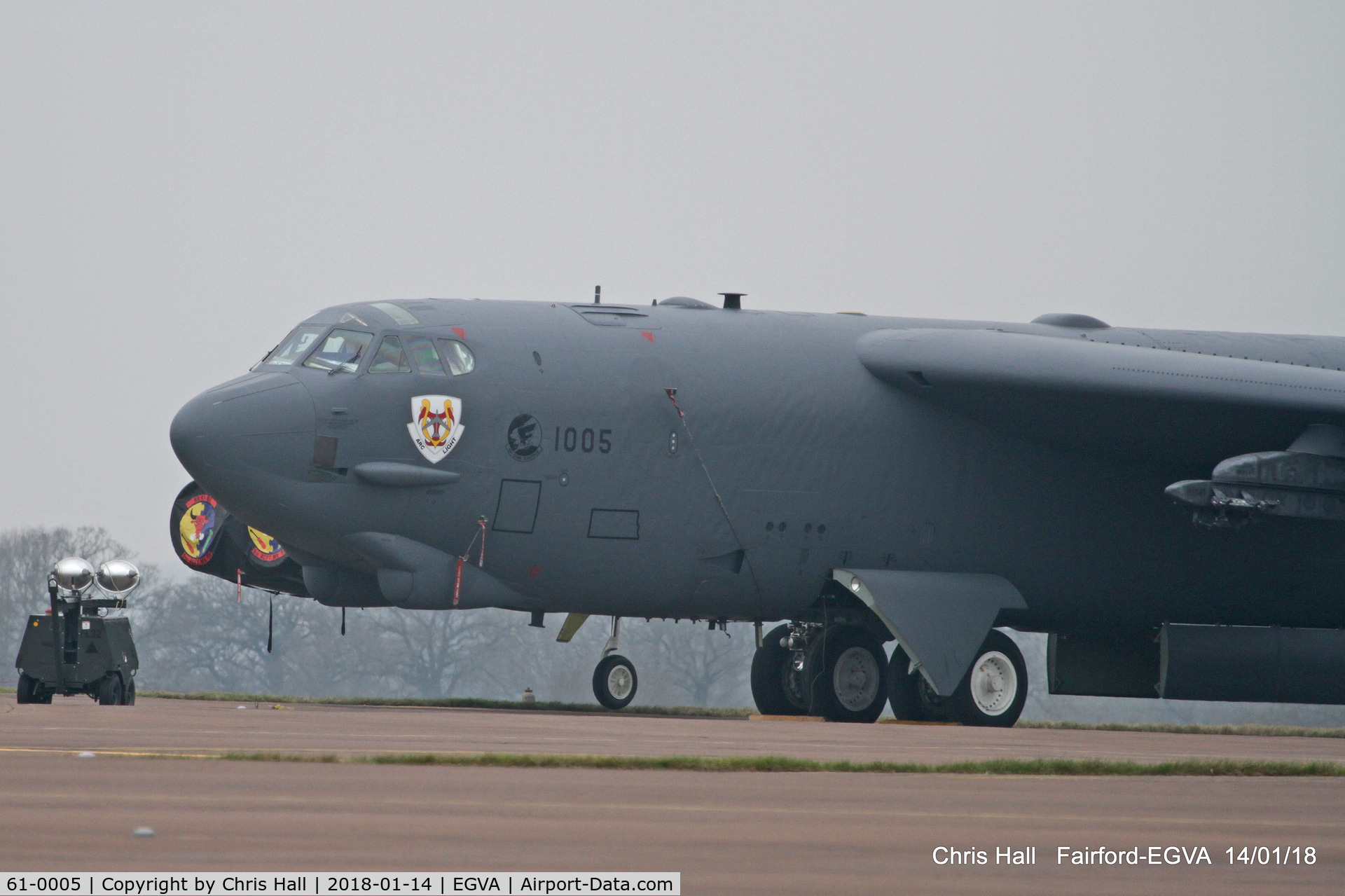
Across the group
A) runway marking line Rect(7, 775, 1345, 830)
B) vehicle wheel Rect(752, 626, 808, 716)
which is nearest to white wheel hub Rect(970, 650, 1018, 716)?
vehicle wheel Rect(752, 626, 808, 716)

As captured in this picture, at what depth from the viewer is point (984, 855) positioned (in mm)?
6238

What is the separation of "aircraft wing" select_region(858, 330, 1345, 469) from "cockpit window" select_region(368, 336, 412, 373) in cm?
564

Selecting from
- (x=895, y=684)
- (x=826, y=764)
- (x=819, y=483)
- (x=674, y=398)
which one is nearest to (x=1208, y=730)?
(x=895, y=684)

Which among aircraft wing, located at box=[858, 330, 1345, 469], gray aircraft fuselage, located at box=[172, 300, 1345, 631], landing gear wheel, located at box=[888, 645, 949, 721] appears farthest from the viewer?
landing gear wheel, located at box=[888, 645, 949, 721]

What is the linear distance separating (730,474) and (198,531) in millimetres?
9442

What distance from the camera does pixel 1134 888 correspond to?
5.57 m

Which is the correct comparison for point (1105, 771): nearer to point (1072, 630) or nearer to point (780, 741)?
point (780, 741)

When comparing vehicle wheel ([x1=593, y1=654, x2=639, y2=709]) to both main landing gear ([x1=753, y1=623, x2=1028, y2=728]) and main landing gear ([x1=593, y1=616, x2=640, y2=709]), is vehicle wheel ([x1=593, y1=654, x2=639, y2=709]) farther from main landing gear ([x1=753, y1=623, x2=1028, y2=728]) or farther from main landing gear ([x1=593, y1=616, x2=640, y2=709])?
main landing gear ([x1=753, y1=623, x2=1028, y2=728])

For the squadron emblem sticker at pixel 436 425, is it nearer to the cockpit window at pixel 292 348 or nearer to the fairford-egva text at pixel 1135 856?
the cockpit window at pixel 292 348

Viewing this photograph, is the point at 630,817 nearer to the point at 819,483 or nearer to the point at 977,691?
the point at 819,483

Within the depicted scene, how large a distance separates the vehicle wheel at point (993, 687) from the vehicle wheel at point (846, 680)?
960 mm

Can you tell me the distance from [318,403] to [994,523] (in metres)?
8.33

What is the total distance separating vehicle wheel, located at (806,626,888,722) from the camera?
2153 cm

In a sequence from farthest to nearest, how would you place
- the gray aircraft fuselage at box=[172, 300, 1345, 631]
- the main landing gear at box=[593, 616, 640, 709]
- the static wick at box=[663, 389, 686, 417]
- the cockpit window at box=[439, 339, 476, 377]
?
1. the main landing gear at box=[593, 616, 640, 709]
2. the static wick at box=[663, 389, 686, 417]
3. the cockpit window at box=[439, 339, 476, 377]
4. the gray aircraft fuselage at box=[172, 300, 1345, 631]
